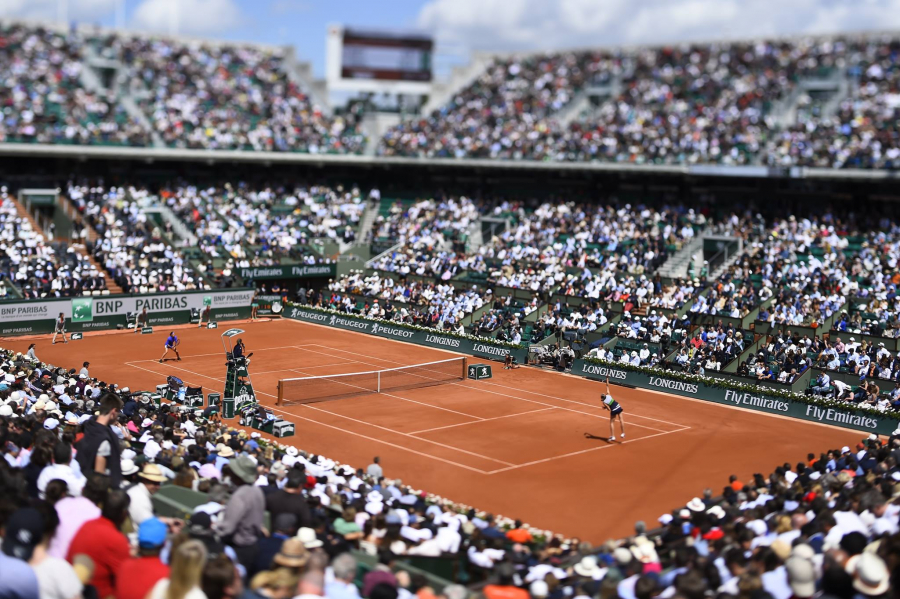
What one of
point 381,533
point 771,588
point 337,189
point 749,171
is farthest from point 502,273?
point 771,588

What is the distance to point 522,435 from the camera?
27.8 meters

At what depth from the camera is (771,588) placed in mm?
10477

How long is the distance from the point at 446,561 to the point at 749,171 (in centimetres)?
3943

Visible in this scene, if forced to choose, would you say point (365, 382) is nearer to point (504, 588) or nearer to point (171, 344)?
point (171, 344)

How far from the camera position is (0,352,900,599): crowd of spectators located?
364 inches

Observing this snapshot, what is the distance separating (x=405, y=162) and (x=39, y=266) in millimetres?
24076

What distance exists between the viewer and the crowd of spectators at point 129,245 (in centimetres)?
4816

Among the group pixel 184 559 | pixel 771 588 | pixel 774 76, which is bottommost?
pixel 771 588

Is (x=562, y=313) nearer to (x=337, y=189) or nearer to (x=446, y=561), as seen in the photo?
(x=337, y=189)

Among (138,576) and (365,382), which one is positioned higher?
(138,576)

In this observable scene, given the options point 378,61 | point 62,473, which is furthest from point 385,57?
point 62,473

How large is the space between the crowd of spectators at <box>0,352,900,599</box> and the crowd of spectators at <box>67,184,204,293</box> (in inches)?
1125

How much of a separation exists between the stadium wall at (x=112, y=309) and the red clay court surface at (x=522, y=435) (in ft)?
5.94

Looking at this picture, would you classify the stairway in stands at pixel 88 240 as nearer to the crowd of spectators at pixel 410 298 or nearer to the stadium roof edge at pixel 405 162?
the stadium roof edge at pixel 405 162
